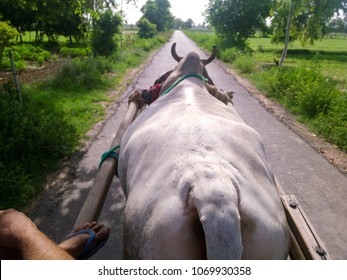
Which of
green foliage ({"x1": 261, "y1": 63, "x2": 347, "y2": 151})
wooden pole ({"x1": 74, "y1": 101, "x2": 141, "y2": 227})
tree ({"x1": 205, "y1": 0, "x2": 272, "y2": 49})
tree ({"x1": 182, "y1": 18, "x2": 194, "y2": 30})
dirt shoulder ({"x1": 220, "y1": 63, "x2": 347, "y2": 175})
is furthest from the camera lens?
tree ({"x1": 182, "y1": 18, "x2": 194, "y2": 30})

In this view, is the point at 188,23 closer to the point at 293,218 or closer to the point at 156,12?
the point at 156,12

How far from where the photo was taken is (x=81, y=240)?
5.73ft

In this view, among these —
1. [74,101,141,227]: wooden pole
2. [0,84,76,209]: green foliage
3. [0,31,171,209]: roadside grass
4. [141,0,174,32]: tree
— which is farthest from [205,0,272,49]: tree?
[141,0,174,32]: tree

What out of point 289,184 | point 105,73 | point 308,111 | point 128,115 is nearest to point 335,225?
point 289,184

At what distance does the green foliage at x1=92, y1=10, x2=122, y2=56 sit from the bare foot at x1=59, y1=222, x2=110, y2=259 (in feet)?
47.8

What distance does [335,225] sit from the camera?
362 cm

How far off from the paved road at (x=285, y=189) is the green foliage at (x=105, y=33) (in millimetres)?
9315

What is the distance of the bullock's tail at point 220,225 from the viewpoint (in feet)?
4.25

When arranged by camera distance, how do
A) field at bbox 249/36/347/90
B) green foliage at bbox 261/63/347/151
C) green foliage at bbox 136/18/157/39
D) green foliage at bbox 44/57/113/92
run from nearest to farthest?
green foliage at bbox 261/63/347/151 < green foliage at bbox 44/57/113/92 < field at bbox 249/36/347/90 < green foliage at bbox 136/18/157/39

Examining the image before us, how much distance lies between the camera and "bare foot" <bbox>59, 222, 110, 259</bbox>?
167 cm

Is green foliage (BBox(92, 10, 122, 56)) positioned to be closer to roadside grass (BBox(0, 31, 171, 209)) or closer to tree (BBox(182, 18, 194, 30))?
roadside grass (BBox(0, 31, 171, 209))

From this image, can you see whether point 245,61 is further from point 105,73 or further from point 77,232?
point 77,232

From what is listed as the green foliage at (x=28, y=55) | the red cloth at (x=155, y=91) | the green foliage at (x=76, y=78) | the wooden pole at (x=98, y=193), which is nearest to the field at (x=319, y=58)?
the green foliage at (x=76, y=78)

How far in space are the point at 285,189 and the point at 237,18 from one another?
21918mm
